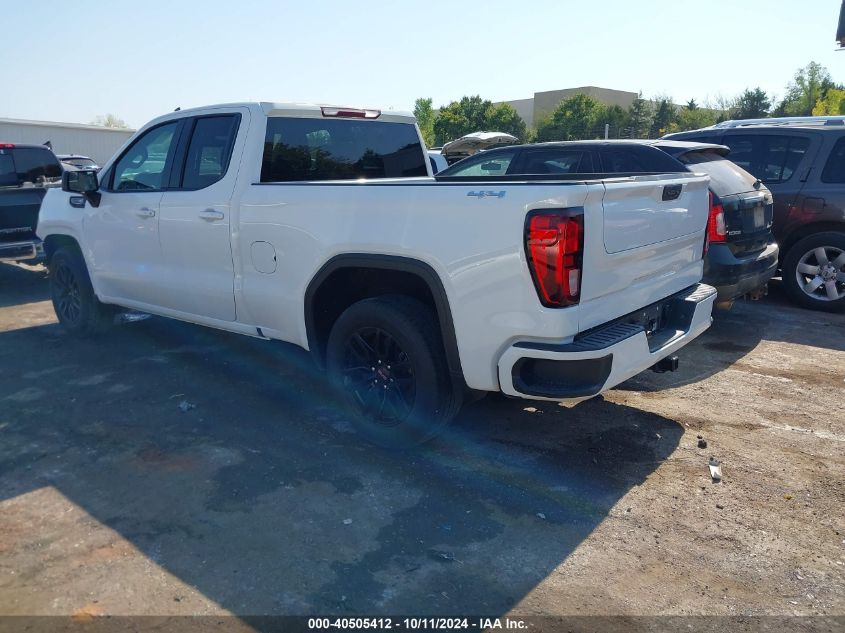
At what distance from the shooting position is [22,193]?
30.4 ft

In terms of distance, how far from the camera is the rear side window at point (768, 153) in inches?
297

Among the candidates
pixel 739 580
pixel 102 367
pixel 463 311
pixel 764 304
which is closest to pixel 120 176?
pixel 102 367

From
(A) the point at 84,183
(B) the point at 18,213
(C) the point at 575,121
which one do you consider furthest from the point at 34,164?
(C) the point at 575,121

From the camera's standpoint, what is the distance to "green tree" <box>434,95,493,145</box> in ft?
164

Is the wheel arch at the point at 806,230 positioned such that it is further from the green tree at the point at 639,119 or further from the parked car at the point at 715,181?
the green tree at the point at 639,119

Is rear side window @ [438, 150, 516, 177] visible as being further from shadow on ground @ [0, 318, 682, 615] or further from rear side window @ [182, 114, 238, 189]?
shadow on ground @ [0, 318, 682, 615]

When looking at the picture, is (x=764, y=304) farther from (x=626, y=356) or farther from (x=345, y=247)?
(x=345, y=247)

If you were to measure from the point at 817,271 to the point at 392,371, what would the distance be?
5.51 metres

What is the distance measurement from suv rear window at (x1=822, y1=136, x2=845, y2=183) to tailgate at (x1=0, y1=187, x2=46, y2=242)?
9.44 meters

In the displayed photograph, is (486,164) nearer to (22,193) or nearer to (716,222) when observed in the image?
(716,222)

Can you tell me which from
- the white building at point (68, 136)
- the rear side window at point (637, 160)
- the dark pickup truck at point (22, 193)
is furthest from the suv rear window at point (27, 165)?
the white building at point (68, 136)

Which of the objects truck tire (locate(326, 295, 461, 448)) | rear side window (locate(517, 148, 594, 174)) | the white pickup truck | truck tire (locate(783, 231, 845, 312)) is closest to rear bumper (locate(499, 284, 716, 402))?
the white pickup truck

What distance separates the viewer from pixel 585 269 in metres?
3.31

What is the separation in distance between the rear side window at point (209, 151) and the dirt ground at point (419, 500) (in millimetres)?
1569
